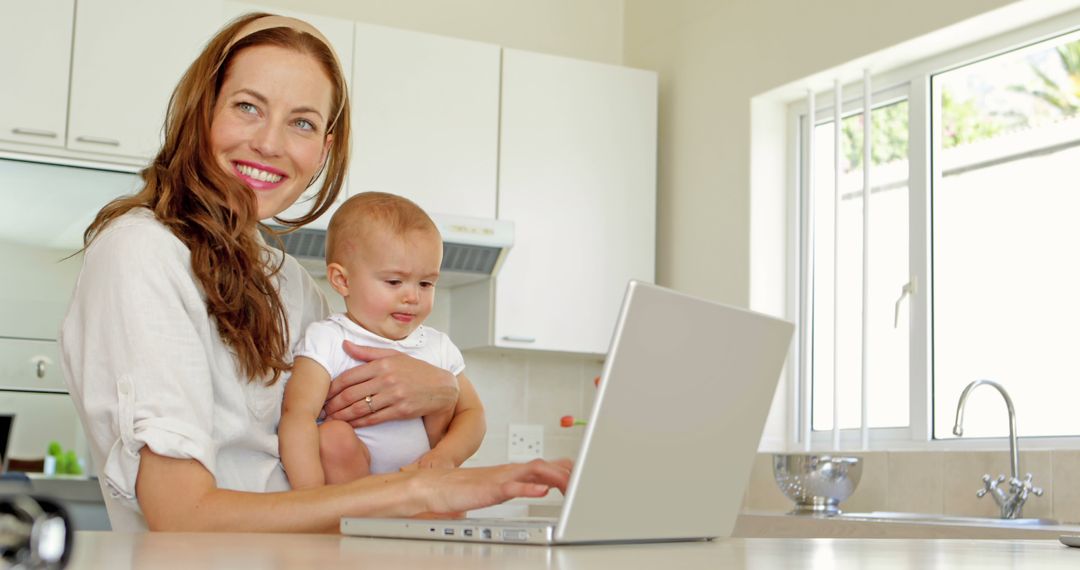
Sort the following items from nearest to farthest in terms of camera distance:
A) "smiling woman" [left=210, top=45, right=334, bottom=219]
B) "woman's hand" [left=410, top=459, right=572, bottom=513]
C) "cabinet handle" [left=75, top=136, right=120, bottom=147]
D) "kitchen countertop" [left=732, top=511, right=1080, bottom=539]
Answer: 1. "woman's hand" [left=410, top=459, right=572, bottom=513]
2. "smiling woman" [left=210, top=45, right=334, bottom=219]
3. "kitchen countertop" [left=732, top=511, right=1080, bottom=539]
4. "cabinet handle" [left=75, top=136, right=120, bottom=147]

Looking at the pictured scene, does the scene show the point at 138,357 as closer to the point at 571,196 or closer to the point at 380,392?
the point at 380,392

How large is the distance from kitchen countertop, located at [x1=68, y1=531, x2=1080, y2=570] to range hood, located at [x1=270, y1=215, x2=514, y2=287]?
2.69 meters

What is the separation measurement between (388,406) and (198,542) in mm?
812

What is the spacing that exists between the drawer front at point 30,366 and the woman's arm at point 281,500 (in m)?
2.18

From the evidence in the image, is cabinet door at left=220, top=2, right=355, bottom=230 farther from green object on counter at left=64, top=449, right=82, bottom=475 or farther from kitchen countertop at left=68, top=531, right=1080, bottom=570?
kitchen countertop at left=68, top=531, right=1080, bottom=570

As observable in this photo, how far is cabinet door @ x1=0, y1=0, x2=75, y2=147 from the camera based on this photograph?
333 cm

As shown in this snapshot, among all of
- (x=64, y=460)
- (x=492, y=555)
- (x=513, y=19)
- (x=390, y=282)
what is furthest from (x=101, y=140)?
(x=492, y=555)

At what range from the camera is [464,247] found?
12.4ft

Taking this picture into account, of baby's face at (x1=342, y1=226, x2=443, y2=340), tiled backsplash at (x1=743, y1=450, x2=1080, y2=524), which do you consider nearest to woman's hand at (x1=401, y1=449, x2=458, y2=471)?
baby's face at (x1=342, y1=226, x2=443, y2=340)

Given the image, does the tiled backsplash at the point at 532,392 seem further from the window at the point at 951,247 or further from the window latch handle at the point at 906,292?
the window latch handle at the point at 906,292

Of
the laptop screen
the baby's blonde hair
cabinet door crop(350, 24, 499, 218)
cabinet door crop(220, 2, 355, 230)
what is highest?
cabinet door crop(220, 2, 355, 230)

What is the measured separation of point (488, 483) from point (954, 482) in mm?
2281

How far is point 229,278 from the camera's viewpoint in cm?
142

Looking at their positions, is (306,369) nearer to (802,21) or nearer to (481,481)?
(481,481)
